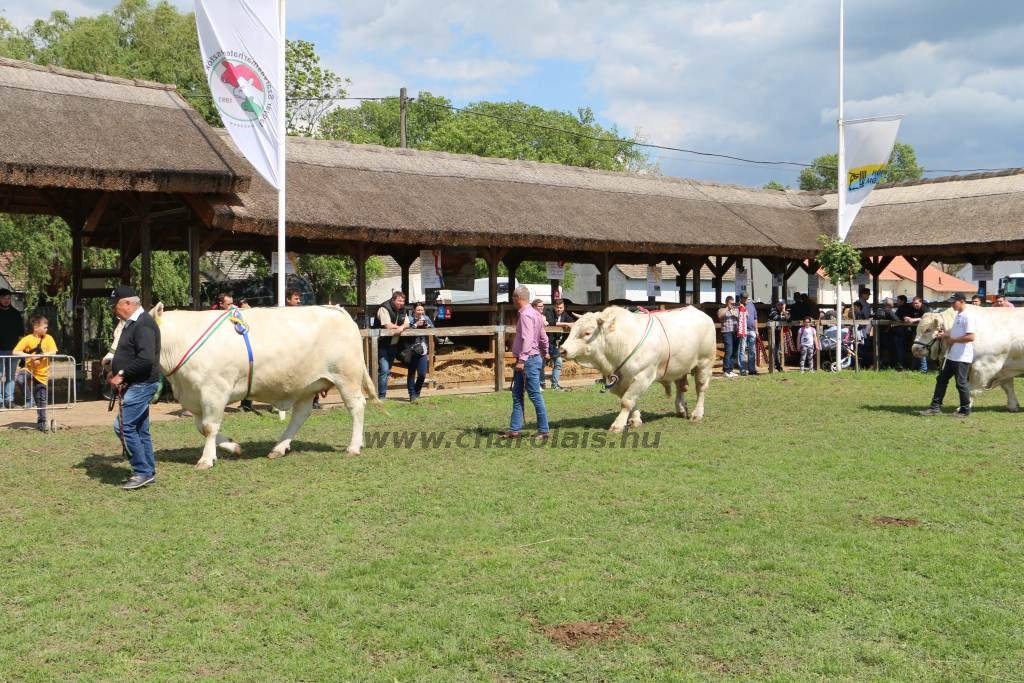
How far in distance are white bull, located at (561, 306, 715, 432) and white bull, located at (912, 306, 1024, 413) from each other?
12.8 ft

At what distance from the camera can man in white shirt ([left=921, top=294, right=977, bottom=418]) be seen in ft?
42.9

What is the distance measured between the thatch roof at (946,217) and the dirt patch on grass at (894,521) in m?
16.9

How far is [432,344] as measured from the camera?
16.7 m

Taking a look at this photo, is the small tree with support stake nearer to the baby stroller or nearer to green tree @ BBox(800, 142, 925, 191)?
the baby stroller

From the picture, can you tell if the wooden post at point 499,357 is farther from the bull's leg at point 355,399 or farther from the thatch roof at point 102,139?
the bull's leg at point 355,399

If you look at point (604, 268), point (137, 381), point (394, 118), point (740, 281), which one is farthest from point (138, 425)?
point (394, 118)

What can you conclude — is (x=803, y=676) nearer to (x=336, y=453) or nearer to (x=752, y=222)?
(x=336, y=453)

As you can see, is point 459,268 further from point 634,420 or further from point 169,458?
point 169,458

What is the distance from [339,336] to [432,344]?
258 inches

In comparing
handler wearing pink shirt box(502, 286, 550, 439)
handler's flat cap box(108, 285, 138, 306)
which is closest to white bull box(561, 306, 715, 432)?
handler wearing pink shirt box(502, 286, 550, 439)

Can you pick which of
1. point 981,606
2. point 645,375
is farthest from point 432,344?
point 981,606

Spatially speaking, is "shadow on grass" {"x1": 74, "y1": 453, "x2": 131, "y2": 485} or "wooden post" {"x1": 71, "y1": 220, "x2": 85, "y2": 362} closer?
"shadow on grass" {"x1": 74, "y1": 453, "x2": 131, "y2": 485}

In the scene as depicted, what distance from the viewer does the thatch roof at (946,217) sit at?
2215cm

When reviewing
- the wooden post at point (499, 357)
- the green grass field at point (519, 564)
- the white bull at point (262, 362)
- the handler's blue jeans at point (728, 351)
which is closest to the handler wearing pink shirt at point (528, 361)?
the green grass field at point (519, 564)
